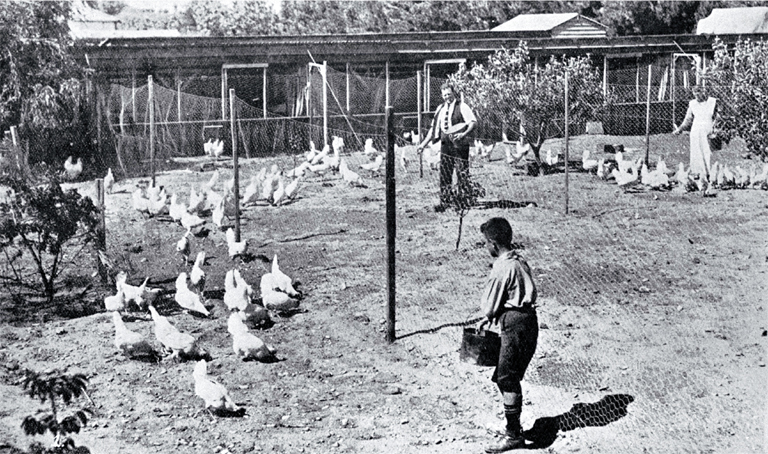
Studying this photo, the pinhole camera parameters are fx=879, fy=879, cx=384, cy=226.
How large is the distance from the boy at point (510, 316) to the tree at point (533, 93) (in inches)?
436

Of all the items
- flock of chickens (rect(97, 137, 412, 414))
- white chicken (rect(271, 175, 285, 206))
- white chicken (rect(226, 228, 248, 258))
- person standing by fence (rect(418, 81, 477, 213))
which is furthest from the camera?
white chicken (rect(271, 175, 285, 206))

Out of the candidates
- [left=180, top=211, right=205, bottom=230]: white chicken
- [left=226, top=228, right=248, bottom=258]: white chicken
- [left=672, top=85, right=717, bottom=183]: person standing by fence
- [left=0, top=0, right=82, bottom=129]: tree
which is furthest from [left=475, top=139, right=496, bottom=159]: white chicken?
[left=226, top=228, right=248, bottom=258]: white chicken

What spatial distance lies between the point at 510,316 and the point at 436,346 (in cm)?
199

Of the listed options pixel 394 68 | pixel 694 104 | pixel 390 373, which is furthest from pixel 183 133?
pixel 390 373

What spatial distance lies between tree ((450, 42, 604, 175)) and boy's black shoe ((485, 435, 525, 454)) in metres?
11.3

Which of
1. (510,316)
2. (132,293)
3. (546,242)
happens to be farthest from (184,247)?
(510,316)

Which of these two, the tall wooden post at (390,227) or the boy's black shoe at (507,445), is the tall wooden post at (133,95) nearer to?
the tall wooden post at (390,227)

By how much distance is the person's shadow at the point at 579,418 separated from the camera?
5.56 meters

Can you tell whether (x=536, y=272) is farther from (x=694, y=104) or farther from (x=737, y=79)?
(x=694, y=104)

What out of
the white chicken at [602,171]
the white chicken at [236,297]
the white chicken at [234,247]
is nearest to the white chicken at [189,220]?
the white chicken at [234,247]

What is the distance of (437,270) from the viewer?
9.48 meters

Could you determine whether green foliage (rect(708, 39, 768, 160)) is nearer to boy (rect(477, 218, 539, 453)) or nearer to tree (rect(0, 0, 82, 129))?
boy (rect(477, 218, 539, 453))

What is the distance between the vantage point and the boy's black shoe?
536cm

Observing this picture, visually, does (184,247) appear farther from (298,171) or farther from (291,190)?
(298,171)
